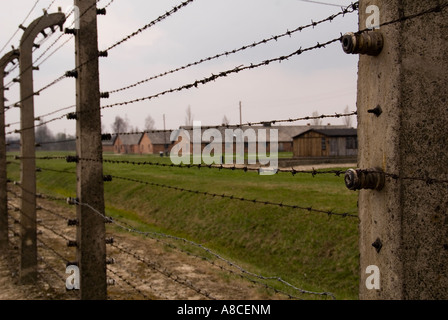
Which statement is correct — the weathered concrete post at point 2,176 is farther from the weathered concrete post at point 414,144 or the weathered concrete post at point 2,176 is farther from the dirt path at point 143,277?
the weathered concrete post at point 414,144

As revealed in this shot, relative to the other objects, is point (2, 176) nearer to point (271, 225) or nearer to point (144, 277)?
point (144, 277)

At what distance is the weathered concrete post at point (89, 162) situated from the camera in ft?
15.9

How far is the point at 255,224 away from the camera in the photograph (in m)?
15.7

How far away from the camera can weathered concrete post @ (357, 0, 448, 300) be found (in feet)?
6.88

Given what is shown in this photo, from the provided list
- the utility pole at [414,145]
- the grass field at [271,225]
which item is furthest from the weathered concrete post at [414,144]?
the grass field at [271,225]

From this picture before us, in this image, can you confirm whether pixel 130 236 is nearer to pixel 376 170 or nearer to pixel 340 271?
pixel 340 271

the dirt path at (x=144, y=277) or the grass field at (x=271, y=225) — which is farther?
the grass field at (x=271, y=225)

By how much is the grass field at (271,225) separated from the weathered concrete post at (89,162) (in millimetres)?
7238

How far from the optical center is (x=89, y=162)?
491cm

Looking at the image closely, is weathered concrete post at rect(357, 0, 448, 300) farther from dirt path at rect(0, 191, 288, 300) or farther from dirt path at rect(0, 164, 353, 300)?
dirt path at rect(0, 191, 288, 300)

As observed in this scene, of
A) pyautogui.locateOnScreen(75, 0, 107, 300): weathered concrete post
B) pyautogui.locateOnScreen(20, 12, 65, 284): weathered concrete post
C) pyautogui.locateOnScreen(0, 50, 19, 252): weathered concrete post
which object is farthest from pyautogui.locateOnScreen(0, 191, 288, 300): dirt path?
pyautogui.locateOnScreen(75, 0, 107, 300): weathered concrete post
